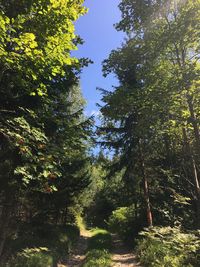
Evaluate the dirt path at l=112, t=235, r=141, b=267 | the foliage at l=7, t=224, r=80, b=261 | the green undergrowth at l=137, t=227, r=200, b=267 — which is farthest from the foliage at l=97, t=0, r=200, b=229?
the foliage at l=7, t=224, r=80, b=261

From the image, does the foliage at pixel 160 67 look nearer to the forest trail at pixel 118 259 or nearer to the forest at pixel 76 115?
the forest at pixel 76 115

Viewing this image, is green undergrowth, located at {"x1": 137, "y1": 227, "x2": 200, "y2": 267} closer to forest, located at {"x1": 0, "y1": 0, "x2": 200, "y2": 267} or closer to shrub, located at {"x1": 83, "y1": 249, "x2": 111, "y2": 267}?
forest, located at {"x1": 0, "y1": 0, "x2": 200, "y2": 267}

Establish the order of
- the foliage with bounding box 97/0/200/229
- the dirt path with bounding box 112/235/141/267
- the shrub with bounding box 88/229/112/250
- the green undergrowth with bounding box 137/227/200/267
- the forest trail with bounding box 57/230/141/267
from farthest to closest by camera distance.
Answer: the shrub with bounding box 88/229/112/250 < the forest trail with bounding box 57/230/141/267 < the dirt path with bounding box 112/235/141/267 < the foliage with bounding box 97/0/200/229 < the green undergrowth with bounding box 137/227/200/267

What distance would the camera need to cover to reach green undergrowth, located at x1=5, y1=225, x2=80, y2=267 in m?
11.0

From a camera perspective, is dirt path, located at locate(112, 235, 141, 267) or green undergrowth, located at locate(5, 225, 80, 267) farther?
dirt path, located at locate(112, 235, 141, 267)

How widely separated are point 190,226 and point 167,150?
609cm

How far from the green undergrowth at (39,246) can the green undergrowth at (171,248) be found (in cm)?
365

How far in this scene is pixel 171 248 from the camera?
37.4 ft

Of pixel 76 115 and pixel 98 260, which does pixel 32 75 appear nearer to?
pixel 76 115

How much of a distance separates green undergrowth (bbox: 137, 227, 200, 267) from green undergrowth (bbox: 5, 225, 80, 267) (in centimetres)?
365

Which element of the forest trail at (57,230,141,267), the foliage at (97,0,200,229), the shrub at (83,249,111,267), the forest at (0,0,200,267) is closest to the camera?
the forest at (0,0,200,267)

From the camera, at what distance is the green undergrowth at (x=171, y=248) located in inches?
328

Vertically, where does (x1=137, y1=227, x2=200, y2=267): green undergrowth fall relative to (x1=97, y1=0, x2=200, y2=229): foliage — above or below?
below

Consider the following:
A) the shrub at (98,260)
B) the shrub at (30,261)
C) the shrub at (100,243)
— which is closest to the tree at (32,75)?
the shrub at (30,261)
